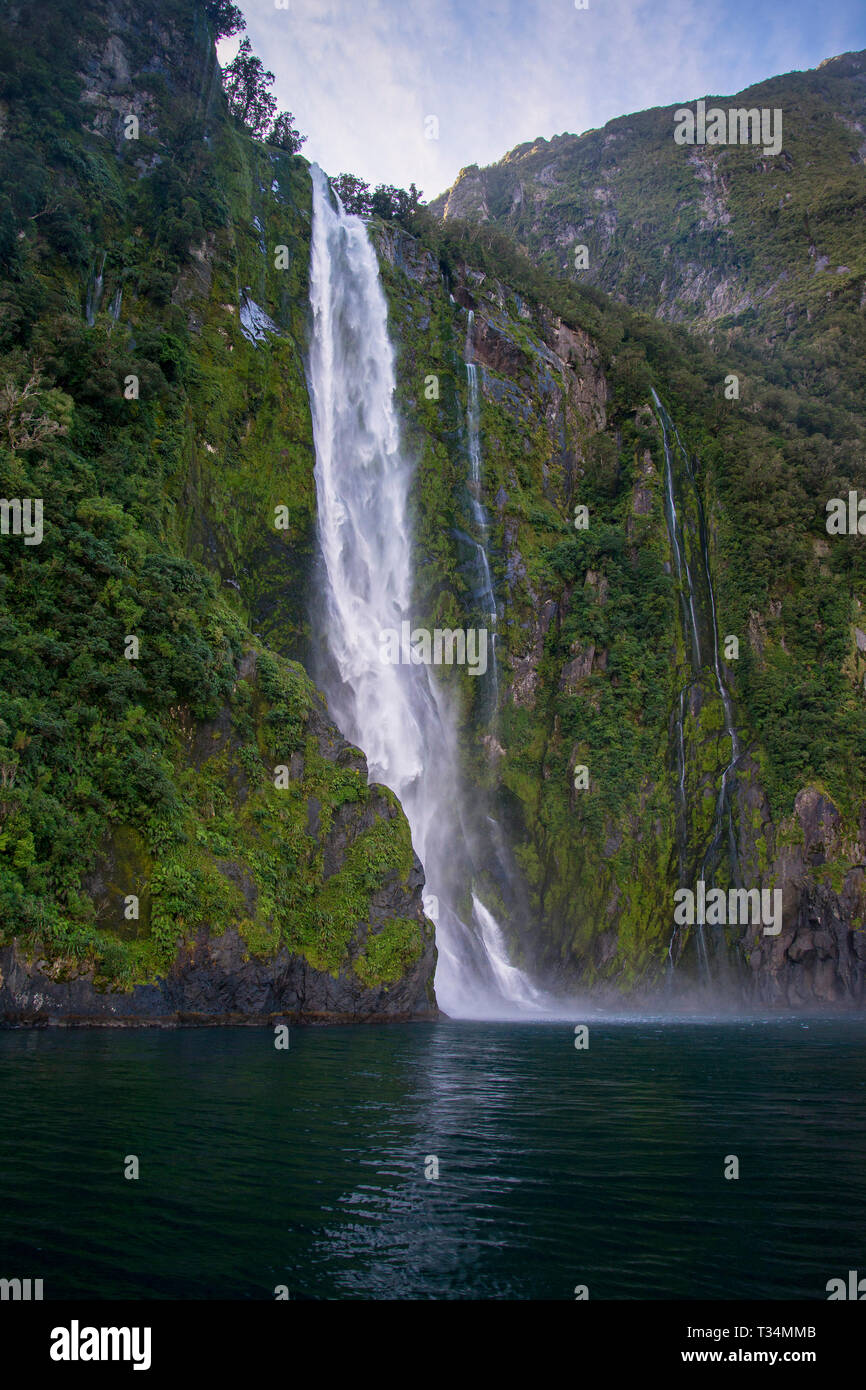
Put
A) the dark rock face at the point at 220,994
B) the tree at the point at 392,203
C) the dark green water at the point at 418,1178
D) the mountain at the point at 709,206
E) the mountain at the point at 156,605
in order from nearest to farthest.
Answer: the dark green water at the point at 418,1178, the dark rock face at the point at 220,994, the mountain at the point at 156,605, the tree at the point at 392,203, the mountain at the point at 709,206

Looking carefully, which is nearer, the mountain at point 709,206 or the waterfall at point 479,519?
the waterfall at point 479,519

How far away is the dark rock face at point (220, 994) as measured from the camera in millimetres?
18453

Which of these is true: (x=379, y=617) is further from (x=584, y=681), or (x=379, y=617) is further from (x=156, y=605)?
(x=156, y=605)

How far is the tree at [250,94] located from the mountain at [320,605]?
266 inches

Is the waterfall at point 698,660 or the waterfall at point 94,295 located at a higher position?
the waterfall at point 94,295

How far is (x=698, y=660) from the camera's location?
137 feet

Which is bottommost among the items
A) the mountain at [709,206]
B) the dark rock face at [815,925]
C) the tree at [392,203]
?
the dark rock face at [815,925]

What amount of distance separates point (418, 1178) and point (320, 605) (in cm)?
2908

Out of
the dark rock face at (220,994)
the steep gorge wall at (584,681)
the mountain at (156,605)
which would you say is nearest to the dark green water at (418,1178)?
the dark rock face at (220,994)

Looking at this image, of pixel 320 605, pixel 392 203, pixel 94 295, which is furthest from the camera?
pixel 392 203

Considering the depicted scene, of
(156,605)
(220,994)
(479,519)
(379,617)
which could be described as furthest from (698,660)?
(220,994)

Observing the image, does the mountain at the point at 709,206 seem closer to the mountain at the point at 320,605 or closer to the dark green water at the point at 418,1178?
the mountain at the point at 320,605

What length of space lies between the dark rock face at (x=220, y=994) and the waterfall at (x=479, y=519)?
16322 millimetres

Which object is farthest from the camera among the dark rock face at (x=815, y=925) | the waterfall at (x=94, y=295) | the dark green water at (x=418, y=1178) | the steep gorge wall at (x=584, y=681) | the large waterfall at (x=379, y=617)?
the steep gorge wall at (x=584, y=681)
